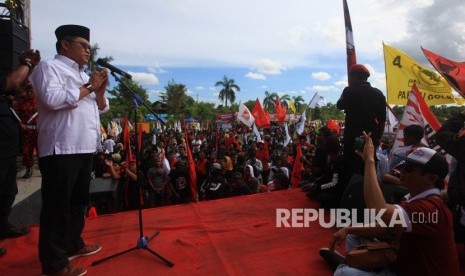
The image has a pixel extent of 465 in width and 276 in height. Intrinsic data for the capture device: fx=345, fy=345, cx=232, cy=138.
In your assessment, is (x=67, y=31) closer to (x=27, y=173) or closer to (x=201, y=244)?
(x=201, y=244)

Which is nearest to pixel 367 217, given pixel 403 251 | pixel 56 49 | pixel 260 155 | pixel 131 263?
pixel 403 251

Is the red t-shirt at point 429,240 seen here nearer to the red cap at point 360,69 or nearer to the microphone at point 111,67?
the red cap at point 360,69

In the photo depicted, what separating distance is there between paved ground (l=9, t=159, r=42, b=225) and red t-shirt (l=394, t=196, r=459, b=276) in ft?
20.2

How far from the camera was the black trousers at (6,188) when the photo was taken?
9.89 feet

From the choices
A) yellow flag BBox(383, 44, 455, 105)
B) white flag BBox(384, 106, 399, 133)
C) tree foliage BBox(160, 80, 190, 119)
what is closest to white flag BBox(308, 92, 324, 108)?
white flag BBox(384, 106, 399, 133)

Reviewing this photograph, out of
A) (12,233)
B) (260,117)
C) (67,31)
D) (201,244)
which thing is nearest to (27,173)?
(12,233)

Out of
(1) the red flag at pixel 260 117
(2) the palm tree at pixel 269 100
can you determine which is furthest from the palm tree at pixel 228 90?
(1) the red flag at pixel 260 117

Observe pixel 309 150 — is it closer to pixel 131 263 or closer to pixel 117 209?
pixel 117 209

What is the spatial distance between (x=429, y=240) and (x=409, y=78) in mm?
5898

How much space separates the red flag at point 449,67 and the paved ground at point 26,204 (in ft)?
22.2

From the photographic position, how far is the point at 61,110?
2471 mm

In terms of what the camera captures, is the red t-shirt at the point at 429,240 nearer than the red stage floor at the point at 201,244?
Yes

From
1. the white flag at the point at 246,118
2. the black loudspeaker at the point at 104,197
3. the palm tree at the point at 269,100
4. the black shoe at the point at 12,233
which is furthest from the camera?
the palm tree at the point at 269,100

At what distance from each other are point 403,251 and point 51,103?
243cm
